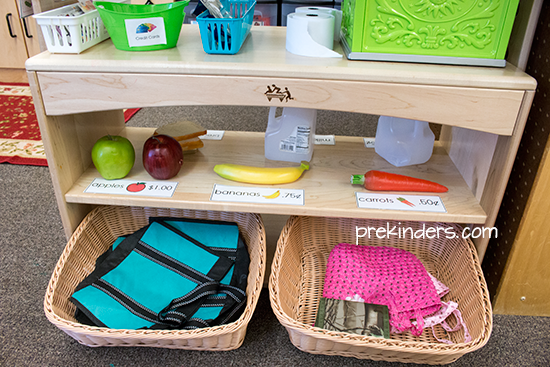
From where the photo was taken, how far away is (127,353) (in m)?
1.11

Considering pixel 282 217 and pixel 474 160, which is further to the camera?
pixel 282 217

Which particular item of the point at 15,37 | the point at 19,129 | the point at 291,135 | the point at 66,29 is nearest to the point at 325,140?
the point at 291,135

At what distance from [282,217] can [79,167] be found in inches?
26.6

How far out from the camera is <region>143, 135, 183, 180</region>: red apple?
1123 mm

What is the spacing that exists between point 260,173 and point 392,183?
365 mm

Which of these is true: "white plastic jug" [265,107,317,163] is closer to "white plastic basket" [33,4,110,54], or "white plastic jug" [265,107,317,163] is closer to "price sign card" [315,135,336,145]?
"price sign card" [315,135,336,145]

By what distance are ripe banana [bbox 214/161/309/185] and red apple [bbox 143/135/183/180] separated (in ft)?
0.42

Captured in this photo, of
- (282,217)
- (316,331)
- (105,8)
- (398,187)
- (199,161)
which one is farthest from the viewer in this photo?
(282,217)

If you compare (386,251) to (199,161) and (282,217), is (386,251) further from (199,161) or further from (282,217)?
(199,161)

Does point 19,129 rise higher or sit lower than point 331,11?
lower

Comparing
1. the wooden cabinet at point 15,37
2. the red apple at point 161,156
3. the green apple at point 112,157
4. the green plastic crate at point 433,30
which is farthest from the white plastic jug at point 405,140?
the wooden cabinet at point 15,37

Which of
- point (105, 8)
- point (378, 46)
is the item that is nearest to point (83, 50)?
point (105, 8)

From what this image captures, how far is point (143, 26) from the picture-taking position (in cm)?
102

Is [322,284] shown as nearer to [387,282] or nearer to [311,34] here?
[387,282]
